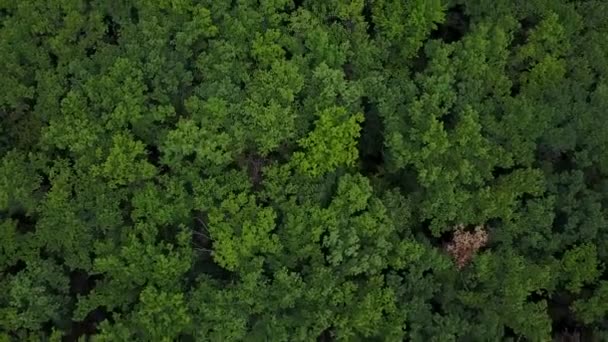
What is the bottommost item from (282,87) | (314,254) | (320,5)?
(314,254)

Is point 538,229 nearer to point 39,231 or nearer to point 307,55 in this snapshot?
point 307,55

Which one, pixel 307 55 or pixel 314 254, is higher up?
pixel 307 55

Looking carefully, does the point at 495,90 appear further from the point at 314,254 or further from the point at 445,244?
the point at 314,254

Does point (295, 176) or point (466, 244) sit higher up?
point (295, 176)

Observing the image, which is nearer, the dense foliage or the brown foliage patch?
the dense foliage

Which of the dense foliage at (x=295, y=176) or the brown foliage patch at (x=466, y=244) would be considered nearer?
the dense foliage at (x=295, y=176)

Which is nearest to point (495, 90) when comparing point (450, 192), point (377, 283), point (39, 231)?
point (450, 192)

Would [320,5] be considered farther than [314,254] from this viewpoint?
Yes

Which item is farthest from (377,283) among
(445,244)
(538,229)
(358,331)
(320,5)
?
(320,5)
